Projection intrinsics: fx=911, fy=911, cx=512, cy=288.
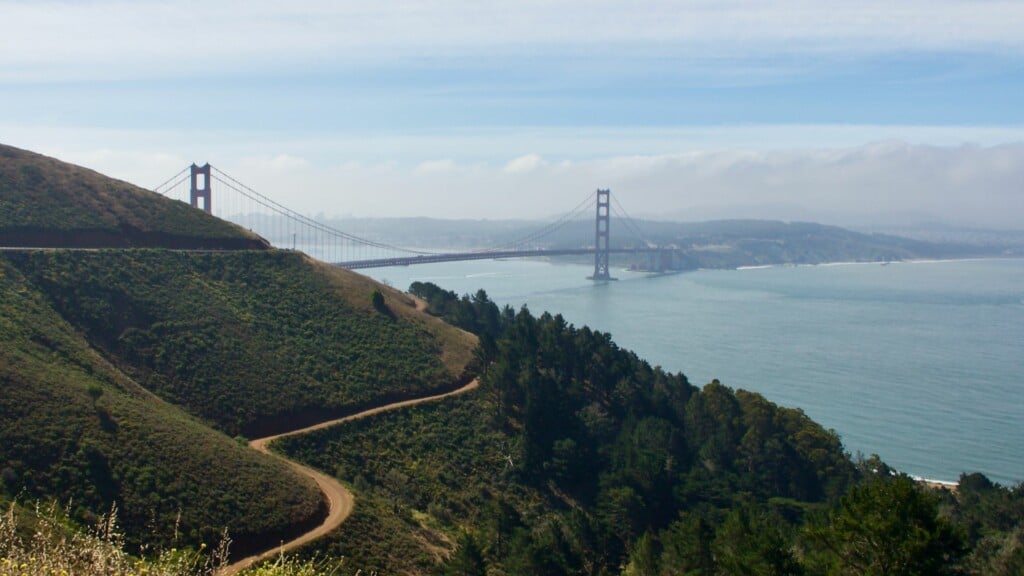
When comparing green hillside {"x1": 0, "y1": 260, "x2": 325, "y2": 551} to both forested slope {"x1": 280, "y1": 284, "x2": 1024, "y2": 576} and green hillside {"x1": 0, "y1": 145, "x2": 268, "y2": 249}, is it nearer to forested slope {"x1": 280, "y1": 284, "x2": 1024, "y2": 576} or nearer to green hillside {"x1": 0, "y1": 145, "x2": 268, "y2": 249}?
forested slope {"x1": 280, "y1": 284, "x2": 1024, "y2": 576}

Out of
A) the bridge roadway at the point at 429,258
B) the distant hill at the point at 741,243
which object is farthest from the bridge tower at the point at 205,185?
the distant hill at the point at 741,243

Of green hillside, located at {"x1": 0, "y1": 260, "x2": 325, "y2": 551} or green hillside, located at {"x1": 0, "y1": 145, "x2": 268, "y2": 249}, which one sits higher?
green hillside, located at {"x1": 0, "y1": 145, "x2": 268, "y2": 249}

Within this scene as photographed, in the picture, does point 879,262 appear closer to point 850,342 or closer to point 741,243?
point 741,243

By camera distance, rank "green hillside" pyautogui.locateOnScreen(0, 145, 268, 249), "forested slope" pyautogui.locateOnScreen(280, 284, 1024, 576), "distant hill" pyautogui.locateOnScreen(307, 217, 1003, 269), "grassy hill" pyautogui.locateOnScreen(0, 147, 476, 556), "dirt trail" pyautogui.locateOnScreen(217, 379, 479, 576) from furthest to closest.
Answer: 1. "distant hill" pyautogui.locateOnScreen(307, 217, 1003, 269)
2. "green hillside" pyautogui.locateOnScreen(0, 145, 268, 249)
3. "grassy hill" pyautogui.locateOnScreen(0, 147, 476, 556)
4. "dirt trail" pyautogui.locateOnScreen(217, 379, 479, 576)
5. "forested slope" pyautogui.locateOnScreen(280, 284, 1024, 576)

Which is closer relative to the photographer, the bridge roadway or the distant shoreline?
the bridge roadway

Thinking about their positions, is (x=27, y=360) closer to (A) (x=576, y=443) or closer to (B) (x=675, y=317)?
(A) (x=576, y=443)

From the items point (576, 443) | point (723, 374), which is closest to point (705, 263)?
point (723, 374)

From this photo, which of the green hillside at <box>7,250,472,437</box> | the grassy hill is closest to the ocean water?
the grassy hill

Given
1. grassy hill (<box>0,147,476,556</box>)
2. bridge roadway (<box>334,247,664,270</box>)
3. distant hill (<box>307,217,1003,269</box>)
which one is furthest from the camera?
distant hill (<box>307,217,1003,269</box>)
